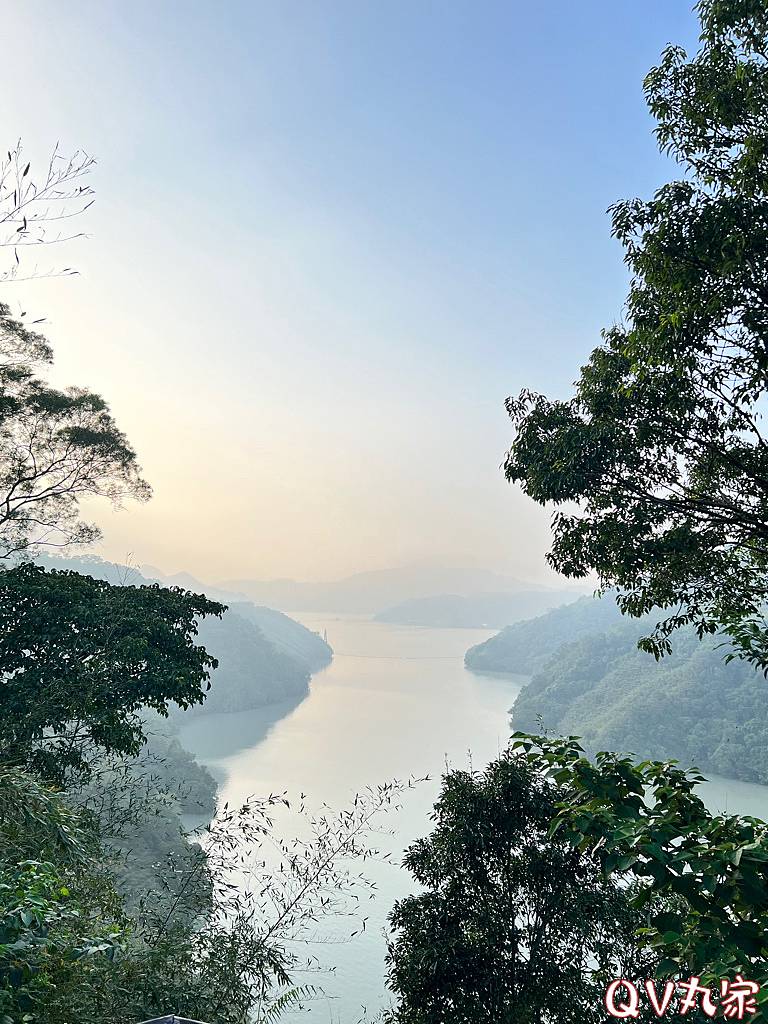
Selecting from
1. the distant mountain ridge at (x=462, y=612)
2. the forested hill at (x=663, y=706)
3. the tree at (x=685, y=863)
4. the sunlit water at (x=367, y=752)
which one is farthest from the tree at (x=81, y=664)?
the distant mountain ridge at (x=462, y=612)

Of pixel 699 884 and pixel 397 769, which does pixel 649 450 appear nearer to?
pixel 699 884

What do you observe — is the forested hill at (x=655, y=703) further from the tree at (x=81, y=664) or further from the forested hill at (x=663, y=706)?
the tree at (x=81, y=664)

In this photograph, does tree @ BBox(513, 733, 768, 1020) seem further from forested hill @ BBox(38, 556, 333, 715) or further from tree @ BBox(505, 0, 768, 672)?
forested hill @ BBox(38, 556, 333, 715)

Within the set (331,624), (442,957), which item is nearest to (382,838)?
(442,957)

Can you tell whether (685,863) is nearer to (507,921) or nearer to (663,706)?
(507,921)

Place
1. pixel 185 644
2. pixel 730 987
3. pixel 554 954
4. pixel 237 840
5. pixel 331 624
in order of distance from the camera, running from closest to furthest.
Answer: pixel 730 987 → pixel 554 954 → pixel 237 840 → pixel 185 644 → pixel 331 624

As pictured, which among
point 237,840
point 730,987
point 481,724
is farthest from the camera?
point 481,724

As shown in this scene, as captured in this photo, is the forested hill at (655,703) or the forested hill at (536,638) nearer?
the forested hill at (655,703)
